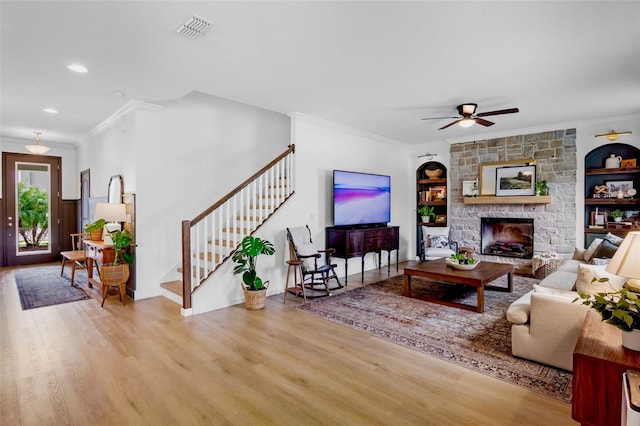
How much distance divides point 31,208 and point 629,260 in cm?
982

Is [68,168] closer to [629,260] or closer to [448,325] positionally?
[448,325]

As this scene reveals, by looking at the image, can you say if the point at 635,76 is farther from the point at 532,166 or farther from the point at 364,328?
the point at 364,328

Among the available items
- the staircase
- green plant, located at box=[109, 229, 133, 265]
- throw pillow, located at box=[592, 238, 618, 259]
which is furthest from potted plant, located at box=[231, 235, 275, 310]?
throw pillow, located at box=[592, 238, 618, 259]

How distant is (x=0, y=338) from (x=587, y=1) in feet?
19.6

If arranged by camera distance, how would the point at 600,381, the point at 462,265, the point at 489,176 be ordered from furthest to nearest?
the point at 489,176
the point at 462,265
the point at 600,381

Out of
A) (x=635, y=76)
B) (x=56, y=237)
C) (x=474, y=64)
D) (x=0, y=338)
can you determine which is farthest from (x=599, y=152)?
(x=56, y=237)

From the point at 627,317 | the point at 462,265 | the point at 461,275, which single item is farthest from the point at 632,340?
the point at 462,265

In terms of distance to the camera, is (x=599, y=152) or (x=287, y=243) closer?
(x=287, y=243)

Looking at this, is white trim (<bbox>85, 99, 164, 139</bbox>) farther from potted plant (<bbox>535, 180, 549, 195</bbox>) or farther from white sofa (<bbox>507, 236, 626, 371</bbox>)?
potted plant (<bbox>535, 180, 549, 195</bbox>)

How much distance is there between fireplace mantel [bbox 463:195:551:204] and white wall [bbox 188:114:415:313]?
1.66m

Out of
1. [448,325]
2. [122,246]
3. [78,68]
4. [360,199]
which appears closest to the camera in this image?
[78,68]

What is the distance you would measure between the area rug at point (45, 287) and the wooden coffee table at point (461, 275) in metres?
4.71

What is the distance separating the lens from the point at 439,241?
22.6 feet

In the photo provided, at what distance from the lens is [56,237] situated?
7.77 metres
